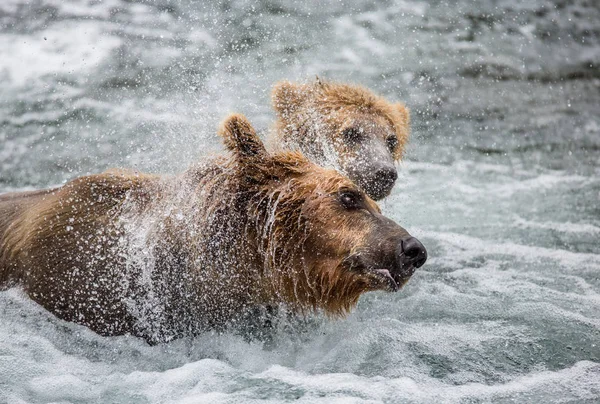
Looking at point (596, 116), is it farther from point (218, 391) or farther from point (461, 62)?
point (218, 391)

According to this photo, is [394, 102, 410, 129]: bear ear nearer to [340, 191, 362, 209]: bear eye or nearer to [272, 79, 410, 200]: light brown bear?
[272, 79, 410, 200]: light brown bear

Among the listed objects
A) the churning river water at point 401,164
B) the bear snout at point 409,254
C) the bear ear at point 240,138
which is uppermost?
the bear ear at point 240,138

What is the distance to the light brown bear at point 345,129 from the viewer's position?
591 cm

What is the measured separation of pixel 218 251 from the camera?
434cm

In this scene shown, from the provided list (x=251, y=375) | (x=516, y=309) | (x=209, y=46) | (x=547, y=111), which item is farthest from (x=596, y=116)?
(x=251, y=375)

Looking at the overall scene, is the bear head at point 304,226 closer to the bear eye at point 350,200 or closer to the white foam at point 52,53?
the bear eye at point 350,200

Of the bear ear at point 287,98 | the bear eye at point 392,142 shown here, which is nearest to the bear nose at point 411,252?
the bear eye at point 392,142

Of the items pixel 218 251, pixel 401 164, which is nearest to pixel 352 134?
pixel 218 251

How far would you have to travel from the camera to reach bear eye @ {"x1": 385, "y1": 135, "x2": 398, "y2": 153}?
6.55 m

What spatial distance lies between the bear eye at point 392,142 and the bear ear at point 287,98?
851 millimetres

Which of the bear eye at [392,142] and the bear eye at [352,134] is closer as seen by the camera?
the bear eye at [352,134]

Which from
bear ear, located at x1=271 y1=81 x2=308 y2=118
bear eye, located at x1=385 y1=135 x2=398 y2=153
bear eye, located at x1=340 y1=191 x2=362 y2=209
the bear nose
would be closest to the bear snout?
the bear nose

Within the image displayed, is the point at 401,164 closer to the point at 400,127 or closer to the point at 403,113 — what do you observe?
the point at 403,113

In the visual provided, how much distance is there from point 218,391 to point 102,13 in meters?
8.17
